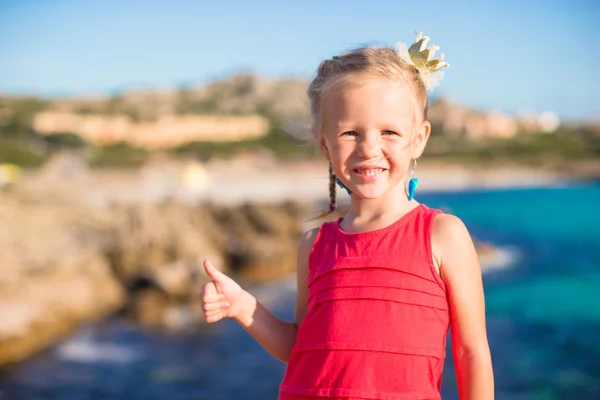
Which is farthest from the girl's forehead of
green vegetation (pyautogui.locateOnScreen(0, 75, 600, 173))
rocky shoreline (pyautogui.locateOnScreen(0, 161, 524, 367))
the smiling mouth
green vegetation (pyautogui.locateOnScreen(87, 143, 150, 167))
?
green vegetation (pyautogui.locateOnScreen(87, 143, 150, 167))

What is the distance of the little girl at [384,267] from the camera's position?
133 centimetres

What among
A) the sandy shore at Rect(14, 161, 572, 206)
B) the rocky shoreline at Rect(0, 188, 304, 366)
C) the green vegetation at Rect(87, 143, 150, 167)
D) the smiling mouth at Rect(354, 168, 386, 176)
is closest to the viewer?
the smiling mouth at Rect(354, 168, 386, 176)

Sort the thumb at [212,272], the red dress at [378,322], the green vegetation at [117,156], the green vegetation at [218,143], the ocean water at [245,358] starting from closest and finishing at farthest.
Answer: the red dress at [378,322]
the thumb at [212,272]
the ocean water at [245,358]
the green vegetation at [117,156]
the green vegetation at [218,143]

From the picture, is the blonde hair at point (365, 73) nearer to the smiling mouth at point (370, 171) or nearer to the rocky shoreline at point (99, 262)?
the smiling mouth at point (370, 171)

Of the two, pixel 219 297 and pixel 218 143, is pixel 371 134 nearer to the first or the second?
pixel 219 297

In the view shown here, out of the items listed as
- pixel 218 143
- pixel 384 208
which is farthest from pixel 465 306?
pixel 218 143

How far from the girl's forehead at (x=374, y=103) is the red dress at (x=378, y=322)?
219mm

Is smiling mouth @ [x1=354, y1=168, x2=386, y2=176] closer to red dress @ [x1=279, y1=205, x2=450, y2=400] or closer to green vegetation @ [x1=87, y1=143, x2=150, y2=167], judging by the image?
red dress @ [x1=279, y1=205, x2=450, y2=400]

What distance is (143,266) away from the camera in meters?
12.4

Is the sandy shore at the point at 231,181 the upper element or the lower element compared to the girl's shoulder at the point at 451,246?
upper

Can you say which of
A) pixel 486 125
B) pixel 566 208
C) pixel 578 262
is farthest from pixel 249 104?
pixel 578 262

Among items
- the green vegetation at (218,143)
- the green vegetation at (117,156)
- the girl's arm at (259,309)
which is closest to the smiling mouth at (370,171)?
the girl's arm at (259,309)

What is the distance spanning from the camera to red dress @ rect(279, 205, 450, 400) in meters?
1.31

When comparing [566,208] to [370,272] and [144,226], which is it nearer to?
[144,226]
